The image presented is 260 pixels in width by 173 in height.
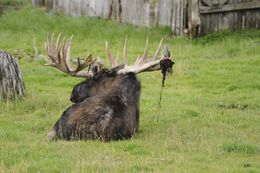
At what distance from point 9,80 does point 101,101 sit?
382cm

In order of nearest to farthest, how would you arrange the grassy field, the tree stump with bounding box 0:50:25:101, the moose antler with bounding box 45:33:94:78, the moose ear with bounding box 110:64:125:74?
the grassy field, the moose ear with bounding box 110:64:125:74, the moose antler with bounding box 45:33:94:78, the tree stump with bounding box 0:50:25:101

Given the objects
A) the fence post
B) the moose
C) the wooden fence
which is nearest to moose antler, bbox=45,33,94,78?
the moose

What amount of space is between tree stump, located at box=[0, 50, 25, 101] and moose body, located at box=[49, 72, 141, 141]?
9.39 feet

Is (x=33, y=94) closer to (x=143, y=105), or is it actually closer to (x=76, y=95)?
(x=143, y=105)

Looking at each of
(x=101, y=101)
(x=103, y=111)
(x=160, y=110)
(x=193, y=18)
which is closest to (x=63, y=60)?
(x=101, y=101)

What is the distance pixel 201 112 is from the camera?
42.5ft

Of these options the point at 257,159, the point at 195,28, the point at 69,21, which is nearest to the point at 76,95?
the point at 257,159

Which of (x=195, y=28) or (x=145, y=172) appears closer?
(x=145, y=172)

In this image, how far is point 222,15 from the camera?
22219 mm

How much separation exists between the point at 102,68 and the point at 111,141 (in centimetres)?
149

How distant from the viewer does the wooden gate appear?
21984mm

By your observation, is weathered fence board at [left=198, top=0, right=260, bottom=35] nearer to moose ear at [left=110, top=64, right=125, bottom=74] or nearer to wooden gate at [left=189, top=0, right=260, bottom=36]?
wooden gate at [left=189, top=0, right=260, bottom=36]

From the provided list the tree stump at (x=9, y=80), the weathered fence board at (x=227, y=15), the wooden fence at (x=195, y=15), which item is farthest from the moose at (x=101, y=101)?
the weathered fence board at (x=227, y=15)

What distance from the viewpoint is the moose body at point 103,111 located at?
9945 millimetres
